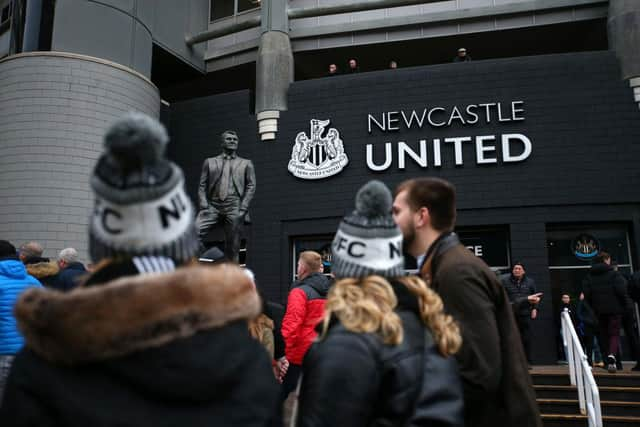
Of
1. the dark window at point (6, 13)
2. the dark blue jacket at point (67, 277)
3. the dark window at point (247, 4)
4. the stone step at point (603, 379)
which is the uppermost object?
the dark window at point (247, 4)

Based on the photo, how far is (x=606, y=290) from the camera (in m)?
8.80

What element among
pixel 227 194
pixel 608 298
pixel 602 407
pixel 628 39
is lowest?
pixel 602 407

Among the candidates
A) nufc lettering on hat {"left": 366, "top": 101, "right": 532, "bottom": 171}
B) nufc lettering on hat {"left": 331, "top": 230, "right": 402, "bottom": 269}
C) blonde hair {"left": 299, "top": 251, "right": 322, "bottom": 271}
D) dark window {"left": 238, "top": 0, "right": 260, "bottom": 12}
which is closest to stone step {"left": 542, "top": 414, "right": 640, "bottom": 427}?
blonde hair {"left": 299, "top": 251, "right": 322, "bottom": 271}

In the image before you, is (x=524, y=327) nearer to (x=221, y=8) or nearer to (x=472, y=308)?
(x=472, y=308)

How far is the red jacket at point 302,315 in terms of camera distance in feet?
17.5

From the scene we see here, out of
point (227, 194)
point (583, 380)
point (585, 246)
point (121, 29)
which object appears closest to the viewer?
point (227, 194)

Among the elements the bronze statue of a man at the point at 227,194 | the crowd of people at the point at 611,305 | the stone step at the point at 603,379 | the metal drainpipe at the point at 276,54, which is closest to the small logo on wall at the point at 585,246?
the crowd of people at the point at 611,305

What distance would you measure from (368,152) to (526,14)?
209 inches

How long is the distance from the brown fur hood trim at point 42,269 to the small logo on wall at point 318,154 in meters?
8.46

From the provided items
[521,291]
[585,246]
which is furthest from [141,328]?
[585,246]

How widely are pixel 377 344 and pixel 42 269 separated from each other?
4.70 m

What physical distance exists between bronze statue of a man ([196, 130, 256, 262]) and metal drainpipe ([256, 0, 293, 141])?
7143 millimetres

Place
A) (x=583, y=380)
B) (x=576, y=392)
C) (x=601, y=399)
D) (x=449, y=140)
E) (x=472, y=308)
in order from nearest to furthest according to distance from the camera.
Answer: (x=472, y=308) → (x=583, y=380) → (x=601, y=399) → (x=576, y=392) → (x=449, y=140)

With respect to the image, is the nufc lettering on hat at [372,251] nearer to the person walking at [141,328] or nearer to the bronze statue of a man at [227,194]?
the person walking at [141,328]
